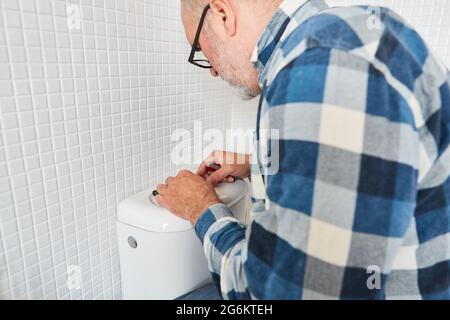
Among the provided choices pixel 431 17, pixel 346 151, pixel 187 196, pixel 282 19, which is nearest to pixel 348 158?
pixel 346 151

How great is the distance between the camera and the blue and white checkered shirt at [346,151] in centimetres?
30

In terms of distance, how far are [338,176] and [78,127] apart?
1.63 ft

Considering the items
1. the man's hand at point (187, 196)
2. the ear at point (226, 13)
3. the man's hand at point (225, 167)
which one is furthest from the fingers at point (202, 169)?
the ear at point (226, 13)

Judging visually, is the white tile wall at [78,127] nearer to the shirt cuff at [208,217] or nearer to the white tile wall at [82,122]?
the white tile wall at [82,122]

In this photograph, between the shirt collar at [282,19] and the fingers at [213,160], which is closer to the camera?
the shirt collar at [282,19]

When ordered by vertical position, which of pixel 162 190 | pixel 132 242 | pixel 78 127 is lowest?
pixel 132 242

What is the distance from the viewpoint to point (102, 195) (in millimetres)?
683

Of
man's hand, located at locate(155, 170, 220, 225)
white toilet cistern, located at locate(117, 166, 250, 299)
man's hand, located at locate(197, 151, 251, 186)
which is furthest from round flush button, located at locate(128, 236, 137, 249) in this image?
man's hand, located at locate(197, 151, 251, 186)

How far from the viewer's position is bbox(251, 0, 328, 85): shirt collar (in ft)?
1.39

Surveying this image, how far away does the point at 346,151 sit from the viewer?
301mm

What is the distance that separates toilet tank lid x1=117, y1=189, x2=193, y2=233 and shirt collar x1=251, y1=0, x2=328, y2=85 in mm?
376

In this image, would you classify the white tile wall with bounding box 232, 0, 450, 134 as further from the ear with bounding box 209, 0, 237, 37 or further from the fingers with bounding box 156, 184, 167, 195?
the fingers with bounding box 156, 184, 167, 195

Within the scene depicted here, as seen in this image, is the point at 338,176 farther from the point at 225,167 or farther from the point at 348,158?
the point at 225,167

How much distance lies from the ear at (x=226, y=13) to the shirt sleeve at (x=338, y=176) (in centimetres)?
18
